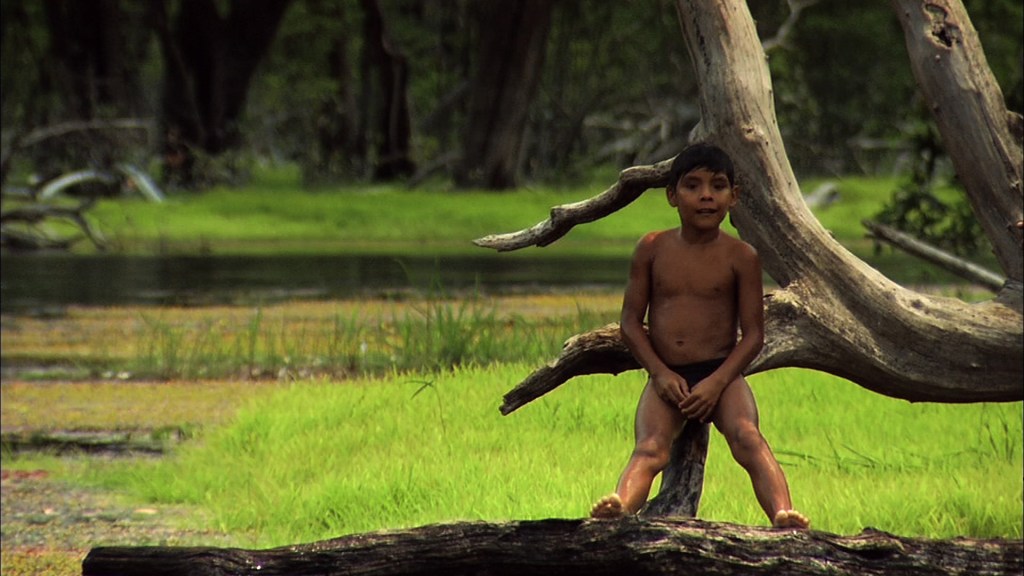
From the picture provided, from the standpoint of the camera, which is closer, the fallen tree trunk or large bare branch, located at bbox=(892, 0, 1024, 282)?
the fallen tree trunk

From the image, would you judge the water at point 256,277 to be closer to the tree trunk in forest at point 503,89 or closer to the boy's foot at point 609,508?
the tree trunk in forest at point 503,89

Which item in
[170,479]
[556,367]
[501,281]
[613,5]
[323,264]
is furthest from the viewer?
[613,5]

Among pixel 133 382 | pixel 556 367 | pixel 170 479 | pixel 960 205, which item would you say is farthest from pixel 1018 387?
pixel 960 205

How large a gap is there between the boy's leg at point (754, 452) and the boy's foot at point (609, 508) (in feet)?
1.08

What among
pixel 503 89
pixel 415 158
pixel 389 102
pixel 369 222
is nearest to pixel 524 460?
pixel 369 222

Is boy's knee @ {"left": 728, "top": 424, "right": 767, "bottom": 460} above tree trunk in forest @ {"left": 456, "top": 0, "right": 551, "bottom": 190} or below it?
below

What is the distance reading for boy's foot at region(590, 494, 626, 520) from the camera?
4453 mm

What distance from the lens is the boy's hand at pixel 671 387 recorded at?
4.59 meters

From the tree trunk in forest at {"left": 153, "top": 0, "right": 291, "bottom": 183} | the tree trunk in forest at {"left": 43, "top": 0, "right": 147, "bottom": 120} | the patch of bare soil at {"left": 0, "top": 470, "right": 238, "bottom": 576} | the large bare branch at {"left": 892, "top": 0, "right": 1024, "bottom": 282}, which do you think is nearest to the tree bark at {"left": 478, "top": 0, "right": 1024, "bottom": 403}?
the large bare branch at {"left": 892, "top": 0, "right": 1024, "bottom": 282}

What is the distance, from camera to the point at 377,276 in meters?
22.1

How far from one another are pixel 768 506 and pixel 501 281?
17.3 metres

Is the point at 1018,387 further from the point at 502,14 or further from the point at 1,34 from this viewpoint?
the point at 1,34

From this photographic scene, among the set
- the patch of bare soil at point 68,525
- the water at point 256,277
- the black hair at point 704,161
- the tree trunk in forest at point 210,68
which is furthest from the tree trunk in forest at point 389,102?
the black hair at point 704,161

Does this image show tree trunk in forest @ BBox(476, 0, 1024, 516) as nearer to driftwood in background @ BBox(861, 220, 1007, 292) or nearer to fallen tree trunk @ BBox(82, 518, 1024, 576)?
fallen tree trunk @ BBox(82, 518, 1024, 576)
